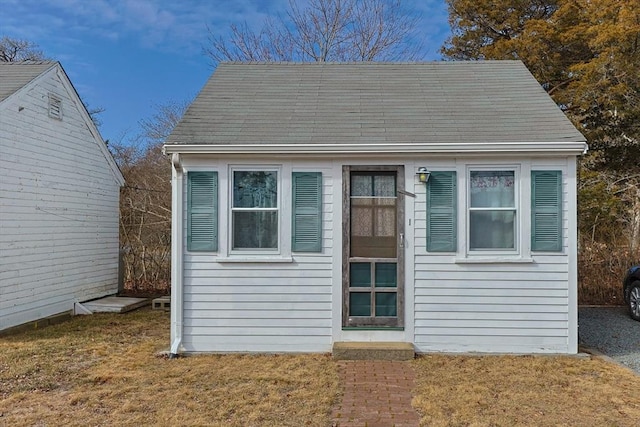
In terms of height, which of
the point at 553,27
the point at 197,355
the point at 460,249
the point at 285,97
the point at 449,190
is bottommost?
the point at 197,355

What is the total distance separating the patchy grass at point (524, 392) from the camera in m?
3.79

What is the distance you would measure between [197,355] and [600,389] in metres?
4.58

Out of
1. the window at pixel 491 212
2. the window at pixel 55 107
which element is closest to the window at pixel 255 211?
the window at pixel 491 212

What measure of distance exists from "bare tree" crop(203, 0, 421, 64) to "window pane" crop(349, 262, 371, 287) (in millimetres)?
12028

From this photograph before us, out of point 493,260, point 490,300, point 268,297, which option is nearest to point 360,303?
point 268,297

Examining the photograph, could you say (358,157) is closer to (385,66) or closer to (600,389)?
(385,66)

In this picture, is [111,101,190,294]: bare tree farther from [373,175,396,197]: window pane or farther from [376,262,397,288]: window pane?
[373,175,396,197]: window pane

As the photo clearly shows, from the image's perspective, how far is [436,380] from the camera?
4691mm

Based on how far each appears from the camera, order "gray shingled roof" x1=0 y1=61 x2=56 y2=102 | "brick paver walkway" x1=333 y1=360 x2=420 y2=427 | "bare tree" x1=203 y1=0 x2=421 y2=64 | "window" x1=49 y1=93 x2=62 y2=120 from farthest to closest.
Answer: "bare tree" x1=203 y1=0 x2=421 y2=64, "window" x1=49 y1=93 x2=62 y2=120, "gray shingled roof" x1=0 y1=61 x2=56 y2=102, "brick paver walkway" x1=333 y1=360 x2=420 y2=427

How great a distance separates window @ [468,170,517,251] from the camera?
5.60 meters

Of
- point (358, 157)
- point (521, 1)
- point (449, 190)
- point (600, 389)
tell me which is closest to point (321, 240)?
point (358, 157)

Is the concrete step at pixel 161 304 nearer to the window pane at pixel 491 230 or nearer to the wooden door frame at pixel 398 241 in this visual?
the wooden door frame at pixel 398 241

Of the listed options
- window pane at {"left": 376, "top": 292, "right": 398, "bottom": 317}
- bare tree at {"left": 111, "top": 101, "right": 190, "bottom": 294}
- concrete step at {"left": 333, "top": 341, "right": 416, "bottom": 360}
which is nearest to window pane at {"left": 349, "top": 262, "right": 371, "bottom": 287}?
window pane at {"left": 376, "top": 292, "right": 398, "bottom": 317}

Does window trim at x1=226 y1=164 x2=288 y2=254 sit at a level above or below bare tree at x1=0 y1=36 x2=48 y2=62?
below
